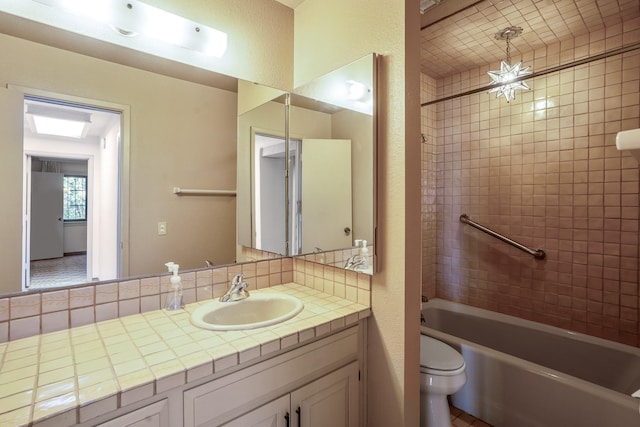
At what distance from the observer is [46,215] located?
111cm

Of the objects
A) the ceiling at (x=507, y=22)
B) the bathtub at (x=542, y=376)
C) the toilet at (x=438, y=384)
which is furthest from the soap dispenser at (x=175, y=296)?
the ceiling at (x=507, y=22)

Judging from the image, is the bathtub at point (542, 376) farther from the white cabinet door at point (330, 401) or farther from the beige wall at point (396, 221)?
the white cabinet door at point (330, 401)

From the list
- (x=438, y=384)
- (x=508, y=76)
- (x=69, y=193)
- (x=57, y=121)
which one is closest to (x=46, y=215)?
(x=69, y=193)

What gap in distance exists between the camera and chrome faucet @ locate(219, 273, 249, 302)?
135 cm

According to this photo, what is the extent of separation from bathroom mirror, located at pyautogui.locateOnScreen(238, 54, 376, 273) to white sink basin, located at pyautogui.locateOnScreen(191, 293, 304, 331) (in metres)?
0.30

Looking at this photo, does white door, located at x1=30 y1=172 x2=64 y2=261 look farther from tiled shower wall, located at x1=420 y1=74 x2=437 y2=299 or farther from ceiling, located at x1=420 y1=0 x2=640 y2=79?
tiled shower wall, located at x1=420 y1=74 x2=437 y2=299

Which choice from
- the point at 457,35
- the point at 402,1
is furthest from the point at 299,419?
the point at 457,35

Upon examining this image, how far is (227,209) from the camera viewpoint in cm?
155

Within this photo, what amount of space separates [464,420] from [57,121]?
8.01 ft

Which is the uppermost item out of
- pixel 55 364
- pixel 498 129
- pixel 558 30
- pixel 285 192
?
pixel 558 30

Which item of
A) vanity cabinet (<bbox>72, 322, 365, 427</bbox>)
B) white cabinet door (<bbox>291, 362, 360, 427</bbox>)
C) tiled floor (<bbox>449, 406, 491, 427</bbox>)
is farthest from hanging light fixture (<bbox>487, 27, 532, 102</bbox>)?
tiled floor (<bbox>449, 406, 491, 427</bbox>)

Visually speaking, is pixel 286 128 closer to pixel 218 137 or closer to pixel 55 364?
pixel 218 137

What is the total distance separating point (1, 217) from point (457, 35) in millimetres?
2562

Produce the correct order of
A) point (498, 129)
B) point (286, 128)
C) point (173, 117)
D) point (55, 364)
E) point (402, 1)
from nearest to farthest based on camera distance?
1. point (55, 364)
2. point (402, 1)
3. point (173, 117)
4. point (286, 128)
5. point (498, 129)
